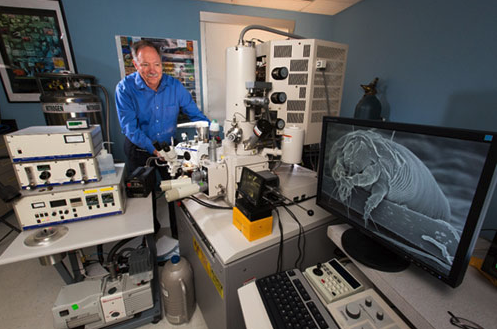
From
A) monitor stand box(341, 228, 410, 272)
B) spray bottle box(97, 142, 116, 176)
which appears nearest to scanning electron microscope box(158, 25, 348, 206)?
spray bottle box(97, 142, 116, 176)

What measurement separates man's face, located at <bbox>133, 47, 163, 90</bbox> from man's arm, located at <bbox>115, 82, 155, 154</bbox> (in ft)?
0.64

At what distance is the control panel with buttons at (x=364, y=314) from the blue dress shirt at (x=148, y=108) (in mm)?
1727

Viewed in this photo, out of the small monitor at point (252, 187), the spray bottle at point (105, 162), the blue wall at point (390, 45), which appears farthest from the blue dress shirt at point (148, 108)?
the small monitor at point (252, 187)

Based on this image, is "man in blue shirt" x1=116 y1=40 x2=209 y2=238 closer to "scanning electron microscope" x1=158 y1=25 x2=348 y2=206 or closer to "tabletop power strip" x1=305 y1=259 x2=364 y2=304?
"scanning electron microscope" x1=158 y1=25 x2=348 y2=206

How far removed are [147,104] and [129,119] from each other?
0.70 feet

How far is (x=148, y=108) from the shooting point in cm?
199

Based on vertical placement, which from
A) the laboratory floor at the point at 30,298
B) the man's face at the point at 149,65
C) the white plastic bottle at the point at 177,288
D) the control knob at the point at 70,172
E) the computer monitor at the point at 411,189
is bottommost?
the laboratory floor at the point at 30,298

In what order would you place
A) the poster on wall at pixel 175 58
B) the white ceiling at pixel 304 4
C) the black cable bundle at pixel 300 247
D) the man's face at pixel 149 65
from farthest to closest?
1. the white ceiling at pixel 304 4
2. the poster on wall at pixel 175 58
3. the man's face at pixel 149 65
4. the black cable bundle at pixel 300 247

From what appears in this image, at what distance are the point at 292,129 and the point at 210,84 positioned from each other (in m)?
2.08

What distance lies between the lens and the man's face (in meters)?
1.80

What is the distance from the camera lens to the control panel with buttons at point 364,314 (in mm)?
618

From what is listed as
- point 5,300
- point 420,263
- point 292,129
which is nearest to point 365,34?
point 292,129

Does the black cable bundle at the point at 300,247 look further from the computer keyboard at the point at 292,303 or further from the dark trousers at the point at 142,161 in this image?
the dark trousers at the point at 142,161

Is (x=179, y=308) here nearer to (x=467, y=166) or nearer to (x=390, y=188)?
(x=390, y=188)
